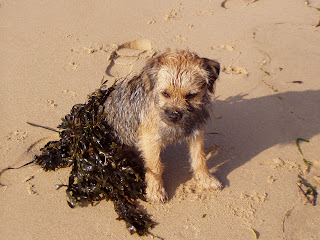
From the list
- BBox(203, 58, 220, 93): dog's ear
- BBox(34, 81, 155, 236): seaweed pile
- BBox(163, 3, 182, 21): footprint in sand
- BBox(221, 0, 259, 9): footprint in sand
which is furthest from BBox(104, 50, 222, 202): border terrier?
BBox(221, 0, 259, 9): footprint in sand

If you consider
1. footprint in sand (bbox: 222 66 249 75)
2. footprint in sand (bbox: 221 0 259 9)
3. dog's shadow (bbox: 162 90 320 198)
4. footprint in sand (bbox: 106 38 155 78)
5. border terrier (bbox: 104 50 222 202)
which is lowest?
dog's shadow (bbox: 162 90 320 198)

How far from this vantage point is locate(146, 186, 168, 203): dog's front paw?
4.04m

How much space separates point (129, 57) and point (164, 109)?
3072mm

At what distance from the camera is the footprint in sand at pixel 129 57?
5.90 meters

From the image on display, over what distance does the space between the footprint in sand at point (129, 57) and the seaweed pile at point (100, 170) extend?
5.42 feet

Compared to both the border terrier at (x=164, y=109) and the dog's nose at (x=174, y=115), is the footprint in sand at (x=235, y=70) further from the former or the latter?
the dog's nose at (x=174, y=115)

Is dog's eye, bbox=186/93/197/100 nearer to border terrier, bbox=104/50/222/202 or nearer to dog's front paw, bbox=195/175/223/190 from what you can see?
border terrier, bbox=104/50/222/202

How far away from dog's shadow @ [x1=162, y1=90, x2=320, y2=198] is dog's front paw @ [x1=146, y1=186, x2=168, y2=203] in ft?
0.58

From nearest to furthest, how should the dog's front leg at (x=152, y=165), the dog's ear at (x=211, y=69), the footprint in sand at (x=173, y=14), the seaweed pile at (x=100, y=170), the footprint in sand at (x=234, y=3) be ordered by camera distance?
the dog's ear at (x=211, y=69)
the dog's front leg at (x=152, y=165)
the seaweed pile at (x=100, y=170)
the footprint in sand at (x=173, y=14)
the footprint in sand at (x=234, y=3)

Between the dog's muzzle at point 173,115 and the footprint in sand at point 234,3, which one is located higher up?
the dog's muzzle at point 173,115

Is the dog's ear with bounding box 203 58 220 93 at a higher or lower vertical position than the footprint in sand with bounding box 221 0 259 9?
higher

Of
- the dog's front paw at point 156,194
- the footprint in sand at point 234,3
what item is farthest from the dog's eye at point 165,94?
the footprint in sand at point 234,3

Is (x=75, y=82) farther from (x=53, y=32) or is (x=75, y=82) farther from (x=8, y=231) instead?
(x=8, y=231)

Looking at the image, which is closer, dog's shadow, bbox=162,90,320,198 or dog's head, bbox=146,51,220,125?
dog's head, bbox=146,51,220,125
